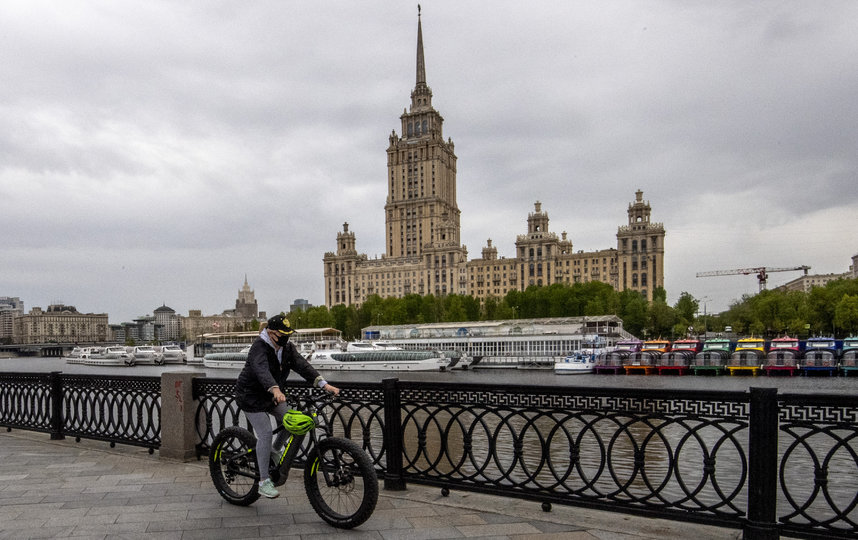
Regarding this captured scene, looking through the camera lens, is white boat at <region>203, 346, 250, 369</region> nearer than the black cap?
No

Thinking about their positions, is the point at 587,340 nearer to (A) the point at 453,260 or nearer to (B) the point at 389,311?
(B) the point at 389,311

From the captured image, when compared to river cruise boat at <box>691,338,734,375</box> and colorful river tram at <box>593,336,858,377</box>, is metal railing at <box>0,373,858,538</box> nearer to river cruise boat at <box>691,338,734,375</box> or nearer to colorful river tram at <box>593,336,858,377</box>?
colorful river tram at <box>593,336,858,377</box>

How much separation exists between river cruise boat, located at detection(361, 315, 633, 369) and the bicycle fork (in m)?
63.1

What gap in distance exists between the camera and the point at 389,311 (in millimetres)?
123750

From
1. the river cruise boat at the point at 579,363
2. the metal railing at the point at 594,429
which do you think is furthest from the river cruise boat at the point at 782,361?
the metal railing at the point at 594,429

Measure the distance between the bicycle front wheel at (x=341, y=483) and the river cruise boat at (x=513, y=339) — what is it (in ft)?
207

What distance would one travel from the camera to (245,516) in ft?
21.9

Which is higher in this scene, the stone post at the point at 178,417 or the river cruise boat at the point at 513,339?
the stone post at the point at 178,417

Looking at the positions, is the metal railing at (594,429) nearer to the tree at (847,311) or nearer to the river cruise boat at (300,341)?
the tree at (847,311)

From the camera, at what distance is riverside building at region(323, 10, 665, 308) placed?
495ft

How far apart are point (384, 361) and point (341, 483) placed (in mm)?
60151

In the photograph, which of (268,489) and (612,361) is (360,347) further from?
(268,489)

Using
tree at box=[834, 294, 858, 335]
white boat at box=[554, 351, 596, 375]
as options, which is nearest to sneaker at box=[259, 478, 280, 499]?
white boat at box=[554, 351, 596, 375]

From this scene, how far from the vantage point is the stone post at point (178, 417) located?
9422 mm
